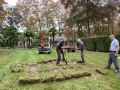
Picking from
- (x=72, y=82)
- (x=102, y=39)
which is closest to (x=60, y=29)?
(x=102, y=39)

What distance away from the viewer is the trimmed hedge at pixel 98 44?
28128mm

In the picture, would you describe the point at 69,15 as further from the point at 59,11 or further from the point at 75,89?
the point at 75,89

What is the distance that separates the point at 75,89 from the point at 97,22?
33.1m

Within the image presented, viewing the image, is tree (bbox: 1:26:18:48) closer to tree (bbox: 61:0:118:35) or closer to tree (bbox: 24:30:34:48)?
tree (bbox: 24:30:34:48)

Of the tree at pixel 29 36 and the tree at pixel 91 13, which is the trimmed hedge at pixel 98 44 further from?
the tree at pixel 29 36

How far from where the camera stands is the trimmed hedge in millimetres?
28128

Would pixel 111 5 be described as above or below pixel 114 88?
above

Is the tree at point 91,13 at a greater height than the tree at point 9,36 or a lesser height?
greater

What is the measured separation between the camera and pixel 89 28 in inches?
1681

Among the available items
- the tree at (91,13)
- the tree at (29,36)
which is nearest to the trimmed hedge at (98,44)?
the tree at (91,13)

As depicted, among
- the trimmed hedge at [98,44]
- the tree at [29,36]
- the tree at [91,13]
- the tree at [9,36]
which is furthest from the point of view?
the tree at [29,36]

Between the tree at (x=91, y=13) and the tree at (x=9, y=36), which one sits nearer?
the tree at (x=91, y=13)

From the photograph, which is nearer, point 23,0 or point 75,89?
point 75,89

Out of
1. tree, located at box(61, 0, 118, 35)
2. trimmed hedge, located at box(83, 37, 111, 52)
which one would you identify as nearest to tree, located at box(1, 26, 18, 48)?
tree, located at box(61, 0, 118, 35)
